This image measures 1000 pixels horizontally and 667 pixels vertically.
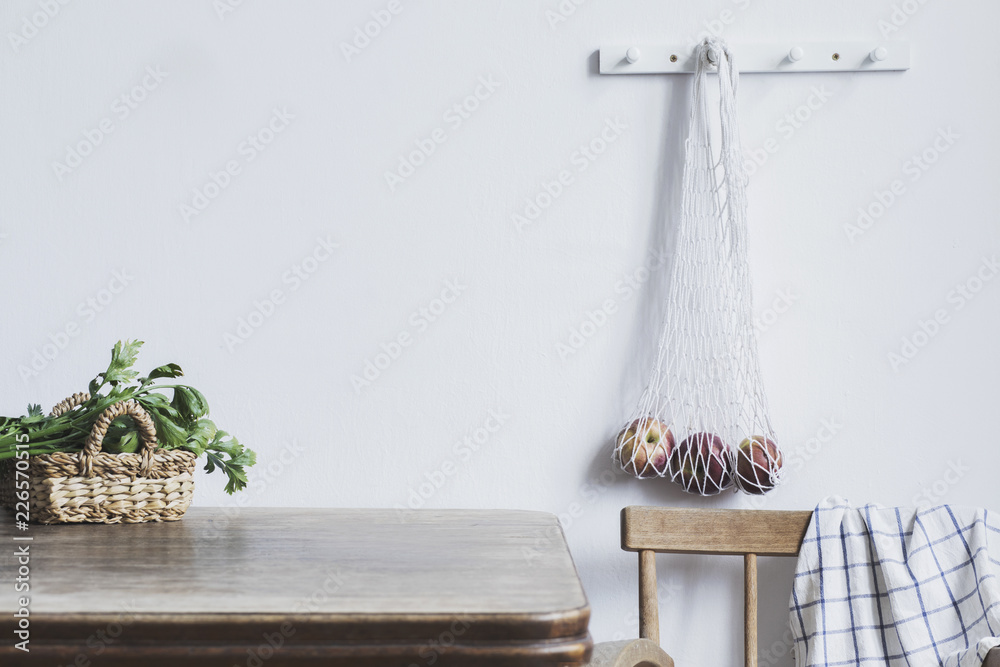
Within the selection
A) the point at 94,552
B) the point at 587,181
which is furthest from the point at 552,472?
the point at 94,552

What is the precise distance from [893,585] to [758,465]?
0.23 m

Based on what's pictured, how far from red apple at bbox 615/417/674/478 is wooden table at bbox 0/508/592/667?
0.41m

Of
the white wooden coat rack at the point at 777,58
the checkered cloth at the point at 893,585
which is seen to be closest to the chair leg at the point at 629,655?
the checkered cloth at the point at 893,585

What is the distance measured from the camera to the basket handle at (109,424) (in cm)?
92

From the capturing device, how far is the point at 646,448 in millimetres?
1183

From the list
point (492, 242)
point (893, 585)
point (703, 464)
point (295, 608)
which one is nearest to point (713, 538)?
point (703, 464)

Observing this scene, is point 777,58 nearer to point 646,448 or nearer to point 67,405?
point 646,448

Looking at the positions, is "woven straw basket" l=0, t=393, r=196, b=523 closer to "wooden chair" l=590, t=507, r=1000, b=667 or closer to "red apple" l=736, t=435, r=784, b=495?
"wooden chair" l=590, t=507, r=1000, b=667

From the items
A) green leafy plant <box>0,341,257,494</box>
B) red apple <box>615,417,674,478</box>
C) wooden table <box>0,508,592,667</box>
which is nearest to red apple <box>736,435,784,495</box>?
red apple <box>615,417,674,478</box>

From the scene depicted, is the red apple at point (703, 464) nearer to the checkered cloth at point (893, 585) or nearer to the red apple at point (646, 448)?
the red apple at point (646, 448)

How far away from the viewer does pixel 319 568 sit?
752 millimetres

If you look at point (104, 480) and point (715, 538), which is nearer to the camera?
point (104, 480)

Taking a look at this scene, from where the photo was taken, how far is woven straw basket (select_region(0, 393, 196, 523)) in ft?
3.03

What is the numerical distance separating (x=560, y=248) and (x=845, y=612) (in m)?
0.67
